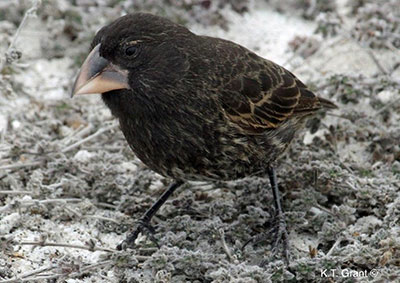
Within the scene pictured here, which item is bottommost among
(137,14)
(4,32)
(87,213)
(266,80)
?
(87,213)

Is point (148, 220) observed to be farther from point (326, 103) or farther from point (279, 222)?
point (326, 103)

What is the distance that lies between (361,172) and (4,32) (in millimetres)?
3155

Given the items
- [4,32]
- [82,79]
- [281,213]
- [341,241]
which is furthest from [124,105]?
[4,32]

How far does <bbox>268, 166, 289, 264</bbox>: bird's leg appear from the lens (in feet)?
13.3

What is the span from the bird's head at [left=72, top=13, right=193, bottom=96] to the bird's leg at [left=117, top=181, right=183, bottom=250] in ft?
2.48

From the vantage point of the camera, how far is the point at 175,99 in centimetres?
388

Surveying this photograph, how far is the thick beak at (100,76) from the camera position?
385cm

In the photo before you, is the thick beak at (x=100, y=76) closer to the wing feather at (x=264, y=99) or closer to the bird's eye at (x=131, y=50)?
the bird's eye at (x=131, y=50)

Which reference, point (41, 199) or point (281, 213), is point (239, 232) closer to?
point (281, 213)

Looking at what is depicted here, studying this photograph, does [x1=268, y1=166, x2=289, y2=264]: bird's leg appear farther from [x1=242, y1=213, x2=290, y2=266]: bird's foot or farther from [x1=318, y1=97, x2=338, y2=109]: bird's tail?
[x1=318, y1=97, x2=338, y2=109]: bird's tail

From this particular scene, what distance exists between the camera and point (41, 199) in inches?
173

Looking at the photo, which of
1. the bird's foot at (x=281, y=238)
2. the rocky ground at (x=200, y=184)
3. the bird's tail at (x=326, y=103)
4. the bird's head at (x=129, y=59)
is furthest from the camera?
the bird's tail at (x=326, y=103)

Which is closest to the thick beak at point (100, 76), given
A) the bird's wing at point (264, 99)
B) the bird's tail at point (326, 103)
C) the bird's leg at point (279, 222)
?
the bird's wing at point (264, 99)

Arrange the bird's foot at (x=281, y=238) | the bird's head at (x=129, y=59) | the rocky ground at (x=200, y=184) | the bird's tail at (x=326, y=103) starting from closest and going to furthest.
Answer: the rocky ground at (x=200, y=184)
the bird's head at (x=129, y=59)
the bird's foot at (x=281, y=238)
the bird's tail at (x=326, y=103)
